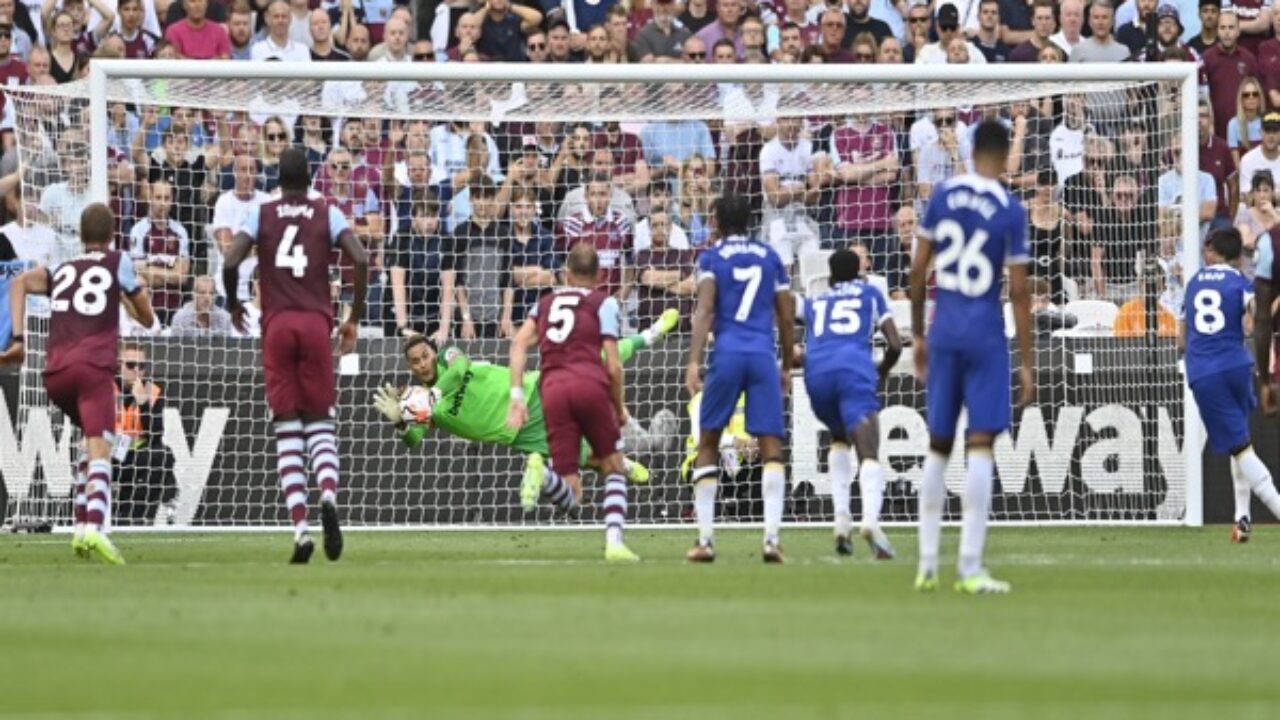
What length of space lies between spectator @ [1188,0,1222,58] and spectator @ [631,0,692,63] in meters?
5.33

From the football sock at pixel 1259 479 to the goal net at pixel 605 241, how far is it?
2.30m

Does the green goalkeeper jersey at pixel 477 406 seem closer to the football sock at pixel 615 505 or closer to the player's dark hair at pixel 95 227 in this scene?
the football sock at pixel 615 505

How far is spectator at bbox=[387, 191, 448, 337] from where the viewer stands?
933 inches

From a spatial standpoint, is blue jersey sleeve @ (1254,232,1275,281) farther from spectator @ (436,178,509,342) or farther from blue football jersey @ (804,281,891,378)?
spectator @ (436,178,509,342)

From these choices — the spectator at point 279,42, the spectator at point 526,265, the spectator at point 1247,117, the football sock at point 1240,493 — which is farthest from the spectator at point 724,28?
the football sock at point 1240,493

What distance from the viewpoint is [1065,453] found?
23.5 metres

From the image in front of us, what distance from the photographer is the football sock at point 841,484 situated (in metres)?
18.0

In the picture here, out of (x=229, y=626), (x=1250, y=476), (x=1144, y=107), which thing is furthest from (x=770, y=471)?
(x=1144, y=107)

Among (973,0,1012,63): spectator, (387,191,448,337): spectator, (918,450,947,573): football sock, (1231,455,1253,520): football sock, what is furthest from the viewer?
(973,0,1012,63): spectator

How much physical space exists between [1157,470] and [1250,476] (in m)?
3.02

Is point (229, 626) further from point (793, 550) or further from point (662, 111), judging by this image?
point (662, 111)

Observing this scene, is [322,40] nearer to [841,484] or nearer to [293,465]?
[841,484]

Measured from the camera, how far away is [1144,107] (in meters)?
24.0

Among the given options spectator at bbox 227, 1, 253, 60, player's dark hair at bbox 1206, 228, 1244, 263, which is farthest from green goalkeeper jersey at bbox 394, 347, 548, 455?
player's dark hair at bbox 1206, 228, 1244, 263
